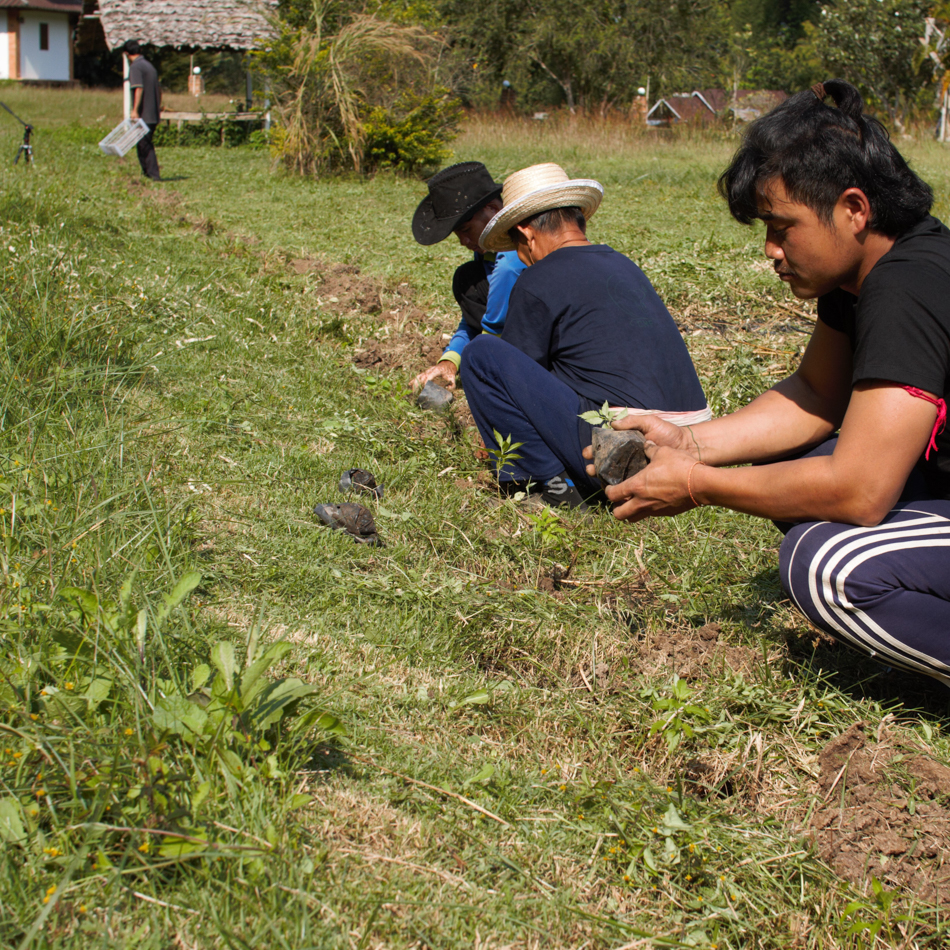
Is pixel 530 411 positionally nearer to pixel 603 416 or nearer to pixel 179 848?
pixel 603 416

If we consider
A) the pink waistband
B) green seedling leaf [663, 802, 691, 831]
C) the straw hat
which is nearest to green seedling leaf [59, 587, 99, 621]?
green seedling leaf [663, 802, 691, 831]

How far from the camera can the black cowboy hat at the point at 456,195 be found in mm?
4355

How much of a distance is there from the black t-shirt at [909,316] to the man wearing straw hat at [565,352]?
3.92ft

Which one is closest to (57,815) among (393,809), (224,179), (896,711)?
(393,809)

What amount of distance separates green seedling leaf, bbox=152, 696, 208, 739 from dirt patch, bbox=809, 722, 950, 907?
126cm

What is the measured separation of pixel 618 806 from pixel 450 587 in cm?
91

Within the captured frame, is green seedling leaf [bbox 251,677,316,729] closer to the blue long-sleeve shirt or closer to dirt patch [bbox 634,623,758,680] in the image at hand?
dirt patch [bbox 634,623,758,680]

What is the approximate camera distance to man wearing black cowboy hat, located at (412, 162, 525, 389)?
171 inches

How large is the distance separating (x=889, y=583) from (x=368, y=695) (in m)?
1.23

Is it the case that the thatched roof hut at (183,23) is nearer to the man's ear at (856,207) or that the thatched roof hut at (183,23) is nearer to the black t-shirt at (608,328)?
the black t-shirt at (608,328)

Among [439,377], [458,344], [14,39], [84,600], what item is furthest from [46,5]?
[84,600]

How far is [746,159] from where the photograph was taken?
6.79 ft

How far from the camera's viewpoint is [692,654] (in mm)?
2357

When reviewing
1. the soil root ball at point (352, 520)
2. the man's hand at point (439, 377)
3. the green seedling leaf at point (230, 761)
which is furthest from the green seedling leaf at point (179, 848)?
the man's hand at point (439, 377)
